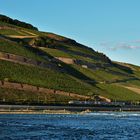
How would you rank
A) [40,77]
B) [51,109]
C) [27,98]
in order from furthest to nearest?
[40,77]
[27,98]
[51,109]

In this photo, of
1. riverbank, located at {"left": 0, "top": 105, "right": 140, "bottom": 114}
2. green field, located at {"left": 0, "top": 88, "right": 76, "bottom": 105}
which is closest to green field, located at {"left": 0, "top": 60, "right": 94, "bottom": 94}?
green field, located at {"left": 0, "top": 88, "right": 76, "bottom": 105}

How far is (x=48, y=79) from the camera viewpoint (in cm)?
Result: 17312

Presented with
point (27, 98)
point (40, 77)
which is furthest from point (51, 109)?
point (40, 77)

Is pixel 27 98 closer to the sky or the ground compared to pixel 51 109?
closer to the sky

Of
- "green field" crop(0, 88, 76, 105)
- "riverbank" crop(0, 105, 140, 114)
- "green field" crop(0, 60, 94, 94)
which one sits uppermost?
"green field" crop(0, 60, 94, 94)

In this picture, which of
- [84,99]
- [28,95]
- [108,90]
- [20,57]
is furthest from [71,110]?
[108,90]

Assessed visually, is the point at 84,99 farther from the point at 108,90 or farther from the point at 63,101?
the point at 108,90

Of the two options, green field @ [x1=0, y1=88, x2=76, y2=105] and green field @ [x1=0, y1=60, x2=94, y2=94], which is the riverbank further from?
green field @ [x1=0, y1=60, x2=94, y2=94]

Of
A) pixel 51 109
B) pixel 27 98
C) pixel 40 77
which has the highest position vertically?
pixel 40 77

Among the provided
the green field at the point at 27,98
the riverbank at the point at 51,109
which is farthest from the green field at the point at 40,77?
the riverbank at the point at 51,109

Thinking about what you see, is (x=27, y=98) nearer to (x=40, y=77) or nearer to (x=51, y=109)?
(x=51, y=109)

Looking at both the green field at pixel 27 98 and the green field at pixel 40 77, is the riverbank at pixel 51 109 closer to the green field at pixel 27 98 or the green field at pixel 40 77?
the green field at pixel 27 98

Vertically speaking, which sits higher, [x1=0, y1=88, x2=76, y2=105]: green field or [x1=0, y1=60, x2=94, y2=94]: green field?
[x1=0, y1=60, x2=94, y2=94]: green field

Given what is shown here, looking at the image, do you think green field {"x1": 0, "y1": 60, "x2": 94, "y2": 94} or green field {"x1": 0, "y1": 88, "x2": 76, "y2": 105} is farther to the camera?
green field {"x1": 0, "y1": 60, "x2": 94, "y2": 94}
